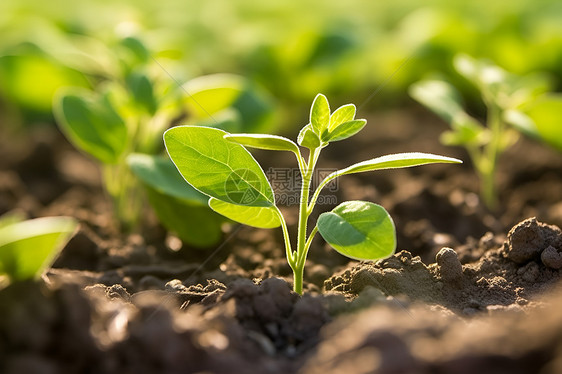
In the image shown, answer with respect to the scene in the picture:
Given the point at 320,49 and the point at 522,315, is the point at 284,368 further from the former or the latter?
the point at 320,49

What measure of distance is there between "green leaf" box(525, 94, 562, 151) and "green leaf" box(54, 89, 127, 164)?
56.6 inches

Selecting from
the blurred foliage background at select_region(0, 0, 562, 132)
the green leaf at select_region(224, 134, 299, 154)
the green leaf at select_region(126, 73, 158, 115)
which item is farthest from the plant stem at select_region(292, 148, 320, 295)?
the blurred foliage background at select_region(0, 0, 562, 132)

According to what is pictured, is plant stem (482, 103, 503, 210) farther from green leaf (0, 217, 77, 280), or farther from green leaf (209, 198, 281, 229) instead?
green leaf (0, 217, 77, 280)

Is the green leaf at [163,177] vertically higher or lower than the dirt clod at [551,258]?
lower

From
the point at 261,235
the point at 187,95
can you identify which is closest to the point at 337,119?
the point at 261,235

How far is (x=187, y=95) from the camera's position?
2.16m

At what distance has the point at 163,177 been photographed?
1.79m

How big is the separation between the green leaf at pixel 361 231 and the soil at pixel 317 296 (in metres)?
0.11

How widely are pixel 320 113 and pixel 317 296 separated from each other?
395mm

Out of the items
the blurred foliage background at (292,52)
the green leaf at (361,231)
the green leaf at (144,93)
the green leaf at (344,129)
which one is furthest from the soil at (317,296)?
the blurred foliage background at (292,52)

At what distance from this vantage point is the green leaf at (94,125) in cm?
197

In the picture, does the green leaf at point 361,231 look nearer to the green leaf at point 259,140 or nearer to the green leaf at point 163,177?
the green leaf at point 259,140

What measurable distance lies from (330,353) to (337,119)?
53 cm

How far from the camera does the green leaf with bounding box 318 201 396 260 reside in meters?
1.18
